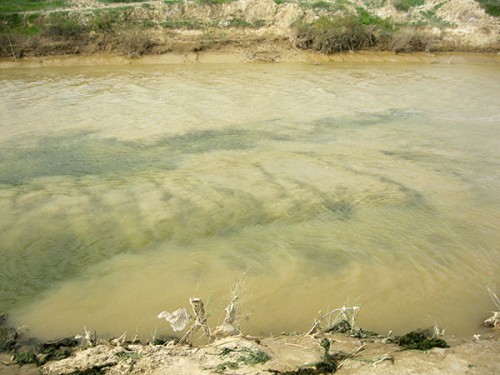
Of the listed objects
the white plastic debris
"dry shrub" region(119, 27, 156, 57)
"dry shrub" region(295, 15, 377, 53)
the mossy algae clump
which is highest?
"dry shrub" region(119, 27, 156, 57)

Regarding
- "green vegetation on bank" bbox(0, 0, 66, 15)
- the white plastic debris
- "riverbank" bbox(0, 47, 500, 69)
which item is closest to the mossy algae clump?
the white plastic debris

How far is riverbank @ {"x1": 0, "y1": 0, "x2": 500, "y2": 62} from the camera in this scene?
Answer: 49.6ft

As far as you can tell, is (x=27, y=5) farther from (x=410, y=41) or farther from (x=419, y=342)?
(x=419, y=342)

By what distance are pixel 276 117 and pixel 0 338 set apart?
22.0 ft

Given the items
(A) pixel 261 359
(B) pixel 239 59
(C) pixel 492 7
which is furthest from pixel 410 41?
(A) pixel 261 359

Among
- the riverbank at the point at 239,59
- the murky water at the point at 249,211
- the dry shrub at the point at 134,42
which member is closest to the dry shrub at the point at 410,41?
the riverbank at the point at 239,59

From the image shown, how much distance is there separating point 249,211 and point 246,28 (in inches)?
518

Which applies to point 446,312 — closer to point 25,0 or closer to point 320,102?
point 320,102

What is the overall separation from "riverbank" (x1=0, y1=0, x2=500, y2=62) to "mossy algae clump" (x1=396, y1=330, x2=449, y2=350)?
1381 cm

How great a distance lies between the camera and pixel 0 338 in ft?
10.3

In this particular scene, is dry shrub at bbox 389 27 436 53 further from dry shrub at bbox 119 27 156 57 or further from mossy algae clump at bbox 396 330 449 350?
mossy algae clump at bbox 396 330 449 350

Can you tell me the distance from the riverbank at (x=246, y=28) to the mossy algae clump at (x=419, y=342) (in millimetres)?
13812

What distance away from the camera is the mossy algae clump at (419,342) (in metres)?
2.85

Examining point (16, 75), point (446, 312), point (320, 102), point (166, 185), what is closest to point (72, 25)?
point (16, 75)
